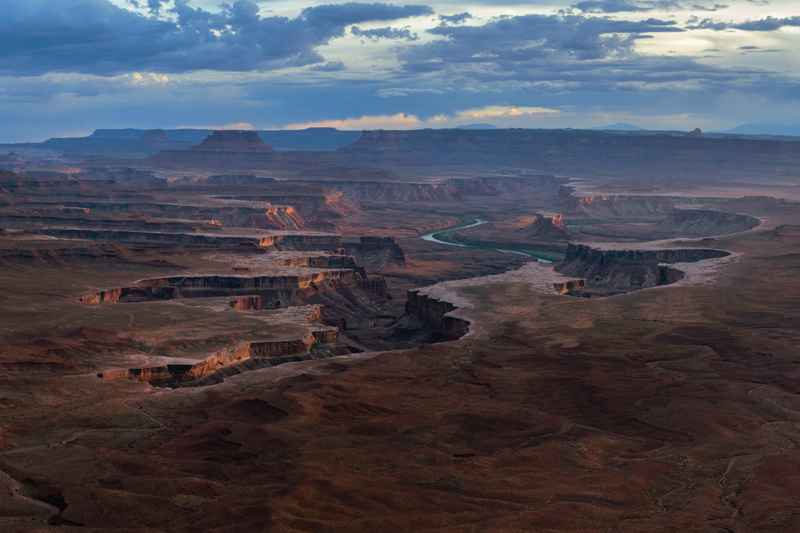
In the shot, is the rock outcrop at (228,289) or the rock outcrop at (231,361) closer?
the rock outcrop at (231,361)

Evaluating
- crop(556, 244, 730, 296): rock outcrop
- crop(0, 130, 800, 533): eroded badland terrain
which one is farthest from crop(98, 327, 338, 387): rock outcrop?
crop(556, 244, 730, 296): rock outcrop

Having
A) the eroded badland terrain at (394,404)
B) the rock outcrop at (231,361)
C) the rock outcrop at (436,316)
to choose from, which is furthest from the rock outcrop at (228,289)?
the rock outcrop at (231,361)

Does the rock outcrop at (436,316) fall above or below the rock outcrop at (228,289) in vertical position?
below

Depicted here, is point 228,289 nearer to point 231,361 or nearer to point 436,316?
point 436,316

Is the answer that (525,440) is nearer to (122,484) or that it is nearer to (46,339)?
(122,484)

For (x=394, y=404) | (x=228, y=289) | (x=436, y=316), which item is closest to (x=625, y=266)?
(x=436, y=316)

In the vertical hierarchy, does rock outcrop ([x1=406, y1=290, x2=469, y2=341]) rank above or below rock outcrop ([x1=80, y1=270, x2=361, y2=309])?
below

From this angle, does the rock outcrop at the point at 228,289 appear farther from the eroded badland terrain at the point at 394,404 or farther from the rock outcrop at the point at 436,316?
the rock outcrop at the point at 436,316

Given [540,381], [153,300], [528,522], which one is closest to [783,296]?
[540,381]

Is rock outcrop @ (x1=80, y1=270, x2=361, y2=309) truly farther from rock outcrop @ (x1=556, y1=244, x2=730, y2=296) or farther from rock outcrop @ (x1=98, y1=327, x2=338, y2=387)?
rock outcrop @ (x1=556, y1=244, x2=730, y2=296)

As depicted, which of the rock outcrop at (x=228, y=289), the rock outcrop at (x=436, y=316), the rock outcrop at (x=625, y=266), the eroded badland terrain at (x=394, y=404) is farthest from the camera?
the rock outcrop at (x=625, y=266)

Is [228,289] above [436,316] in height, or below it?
above

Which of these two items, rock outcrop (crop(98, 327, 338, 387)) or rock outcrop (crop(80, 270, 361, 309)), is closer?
rock outcrop (crop(98, 327, 338, 387))
